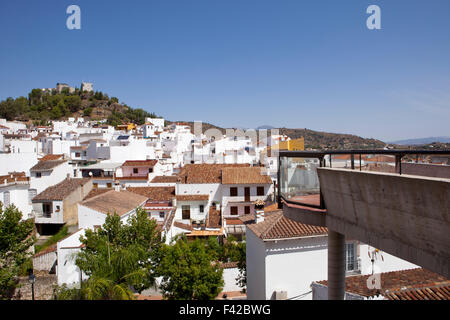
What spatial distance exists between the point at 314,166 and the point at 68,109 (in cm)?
12354

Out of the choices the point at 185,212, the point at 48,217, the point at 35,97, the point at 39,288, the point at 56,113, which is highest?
the point at 35,97

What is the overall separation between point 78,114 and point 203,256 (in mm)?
113524

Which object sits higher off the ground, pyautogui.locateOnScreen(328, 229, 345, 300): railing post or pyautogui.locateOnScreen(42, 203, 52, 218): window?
pyautogui.locateOnScreen(328, 229, 345, 300): railing post

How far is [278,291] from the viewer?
453 inches

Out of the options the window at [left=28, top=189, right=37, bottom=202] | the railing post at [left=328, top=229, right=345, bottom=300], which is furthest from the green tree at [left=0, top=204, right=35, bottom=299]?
the railing post at [left=328, top=229, right=345, bottom=300]

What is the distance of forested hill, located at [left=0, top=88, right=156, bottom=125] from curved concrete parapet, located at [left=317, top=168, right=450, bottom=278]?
9888cm

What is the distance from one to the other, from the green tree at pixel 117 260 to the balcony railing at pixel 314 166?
17.9 feet

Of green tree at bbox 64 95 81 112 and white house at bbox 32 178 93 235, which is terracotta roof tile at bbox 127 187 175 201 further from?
green tree at bbox 64 95 81 112

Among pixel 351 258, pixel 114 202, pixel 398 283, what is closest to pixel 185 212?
pixel 114 202

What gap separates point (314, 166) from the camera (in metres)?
5.66

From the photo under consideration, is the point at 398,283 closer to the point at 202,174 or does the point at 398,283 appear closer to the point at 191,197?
the point at 191,197

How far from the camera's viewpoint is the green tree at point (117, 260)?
8.75 m

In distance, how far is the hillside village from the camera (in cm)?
1173
